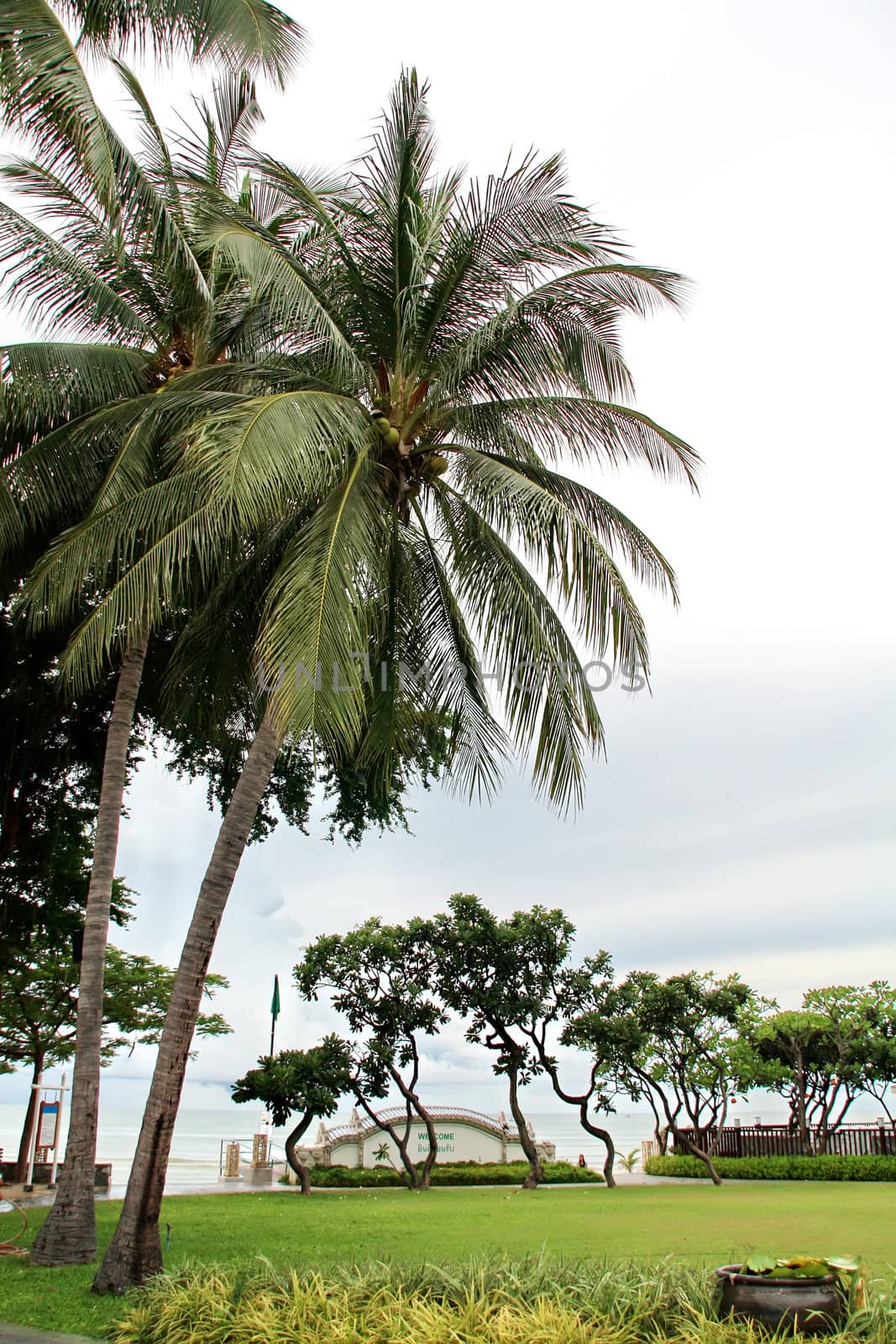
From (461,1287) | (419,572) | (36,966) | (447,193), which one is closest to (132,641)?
(419,572)

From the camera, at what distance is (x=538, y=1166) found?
851 inches

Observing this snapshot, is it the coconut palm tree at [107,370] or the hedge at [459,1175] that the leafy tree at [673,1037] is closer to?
the hedge at [459,1175]

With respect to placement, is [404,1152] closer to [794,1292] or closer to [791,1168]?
[791,1168]

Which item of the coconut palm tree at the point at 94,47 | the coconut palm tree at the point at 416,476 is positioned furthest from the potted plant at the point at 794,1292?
the coconut palm tree at the point at 94,47

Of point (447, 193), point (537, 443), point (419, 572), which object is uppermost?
point (447, 193)

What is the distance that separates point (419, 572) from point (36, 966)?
16.5 metres

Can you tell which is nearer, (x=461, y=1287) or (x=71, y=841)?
A: (x=461, y=1287)

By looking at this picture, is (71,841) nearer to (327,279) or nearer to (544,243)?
(327,279)

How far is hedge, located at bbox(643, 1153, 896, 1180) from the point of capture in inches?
878

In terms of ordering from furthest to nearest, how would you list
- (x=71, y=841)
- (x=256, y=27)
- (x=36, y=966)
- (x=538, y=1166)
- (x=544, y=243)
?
(x=36, y=966)
(x=538, y=1166)
(x=71, y=841)
(x=544, y=243)
(x=256, y=27)

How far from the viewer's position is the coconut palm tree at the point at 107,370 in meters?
10.4

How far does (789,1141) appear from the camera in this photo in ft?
85.6

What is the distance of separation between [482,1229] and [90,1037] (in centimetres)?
551

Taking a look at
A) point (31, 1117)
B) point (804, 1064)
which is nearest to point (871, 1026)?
point (804, 1064)
